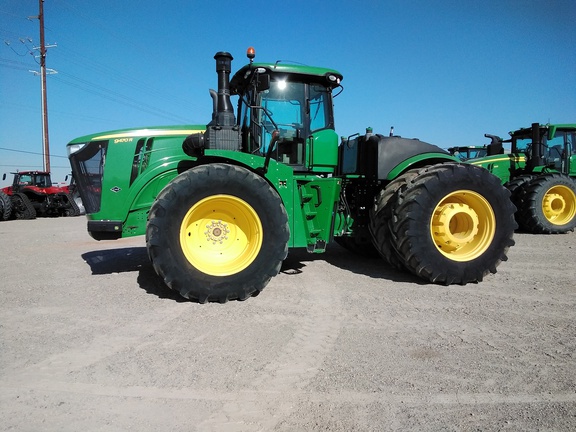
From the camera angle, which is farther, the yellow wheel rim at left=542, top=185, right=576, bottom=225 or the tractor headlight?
the yellow wheel rim at left=542, top=185, right=576, bottom=225

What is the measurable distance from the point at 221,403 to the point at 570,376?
2.21 metres

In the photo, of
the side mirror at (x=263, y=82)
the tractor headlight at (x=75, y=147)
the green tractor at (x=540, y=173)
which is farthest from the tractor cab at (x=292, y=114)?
the green tractor at (x=540, y=173)

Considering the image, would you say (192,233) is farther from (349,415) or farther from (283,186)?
(349,415)

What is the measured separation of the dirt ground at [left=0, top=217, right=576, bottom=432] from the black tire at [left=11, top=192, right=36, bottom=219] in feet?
47.9

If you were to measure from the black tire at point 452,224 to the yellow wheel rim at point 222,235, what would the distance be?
5.62 feet

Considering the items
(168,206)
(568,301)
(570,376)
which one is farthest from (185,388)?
(568,301)

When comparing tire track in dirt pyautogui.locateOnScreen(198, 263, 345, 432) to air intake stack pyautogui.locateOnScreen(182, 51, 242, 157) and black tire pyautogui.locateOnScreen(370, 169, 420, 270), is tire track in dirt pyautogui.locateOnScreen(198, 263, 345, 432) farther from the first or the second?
air intake stack pyautogui.locateOnScreen(182, 51, 242, 157)

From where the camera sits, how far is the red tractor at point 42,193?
18.7 m

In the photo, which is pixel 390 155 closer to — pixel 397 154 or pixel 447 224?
pixel 397 154

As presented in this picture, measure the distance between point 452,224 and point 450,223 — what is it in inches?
1.7

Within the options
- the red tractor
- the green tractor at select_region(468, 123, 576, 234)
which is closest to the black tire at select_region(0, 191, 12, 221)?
the red tractor

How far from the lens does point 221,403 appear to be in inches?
90.7

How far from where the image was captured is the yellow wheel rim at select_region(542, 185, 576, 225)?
988cm

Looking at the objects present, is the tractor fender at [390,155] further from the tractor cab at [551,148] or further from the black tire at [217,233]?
the tractor cab at [551,148]
